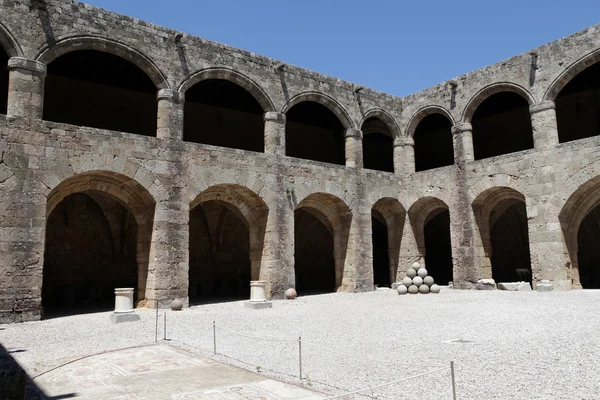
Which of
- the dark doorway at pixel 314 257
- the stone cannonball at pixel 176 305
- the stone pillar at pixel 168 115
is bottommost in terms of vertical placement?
the stone cannonball at pixel 176 305

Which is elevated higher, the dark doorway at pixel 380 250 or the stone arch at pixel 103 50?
the stone arch at pixel 103 50

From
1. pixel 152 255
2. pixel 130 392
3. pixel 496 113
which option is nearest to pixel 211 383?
pixel 130 392

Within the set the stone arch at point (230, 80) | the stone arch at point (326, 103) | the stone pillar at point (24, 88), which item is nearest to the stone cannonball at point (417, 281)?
the stone arch at point (326, 103)

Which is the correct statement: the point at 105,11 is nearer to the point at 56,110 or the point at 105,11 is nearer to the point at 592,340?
the point at 56,110

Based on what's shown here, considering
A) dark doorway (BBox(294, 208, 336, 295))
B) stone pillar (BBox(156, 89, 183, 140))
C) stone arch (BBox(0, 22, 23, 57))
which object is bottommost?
dark doorway (BBox(294, 208, 336, 295))

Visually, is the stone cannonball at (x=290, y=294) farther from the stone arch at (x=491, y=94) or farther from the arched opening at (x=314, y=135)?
the stone arch at (x=491, y=94)

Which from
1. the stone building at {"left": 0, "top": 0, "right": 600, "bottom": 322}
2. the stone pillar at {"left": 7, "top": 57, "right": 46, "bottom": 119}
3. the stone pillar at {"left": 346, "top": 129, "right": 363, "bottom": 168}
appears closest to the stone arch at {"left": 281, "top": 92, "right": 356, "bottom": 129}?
the stone building at {"left": 0, "top": 0, "right": 600, "bottom": 322}

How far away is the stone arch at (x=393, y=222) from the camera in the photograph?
17.3 meters

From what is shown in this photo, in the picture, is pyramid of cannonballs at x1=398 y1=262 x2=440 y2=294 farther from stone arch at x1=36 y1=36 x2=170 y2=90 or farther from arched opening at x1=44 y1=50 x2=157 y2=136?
arched opening at x1=44 y1=50 x2=157 y2=136

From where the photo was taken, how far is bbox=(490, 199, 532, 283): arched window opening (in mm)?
18297

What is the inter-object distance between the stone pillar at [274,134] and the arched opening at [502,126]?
8184mm

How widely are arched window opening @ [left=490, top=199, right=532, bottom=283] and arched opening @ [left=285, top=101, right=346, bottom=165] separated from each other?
7.06m

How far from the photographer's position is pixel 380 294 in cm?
1477

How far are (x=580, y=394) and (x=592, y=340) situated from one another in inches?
104
